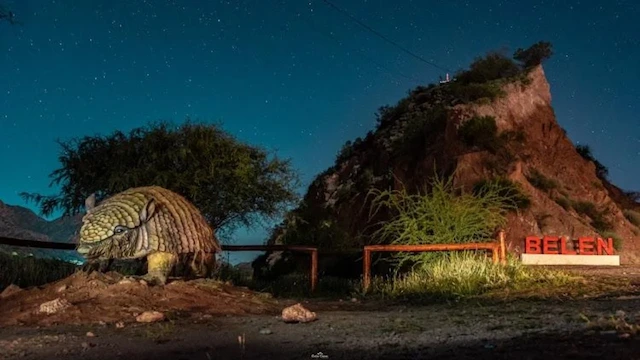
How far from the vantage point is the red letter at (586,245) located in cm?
1889

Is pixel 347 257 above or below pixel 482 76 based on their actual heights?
below

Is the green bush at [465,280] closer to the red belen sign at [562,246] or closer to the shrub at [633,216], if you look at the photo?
A: the red belen sign at [562,246]

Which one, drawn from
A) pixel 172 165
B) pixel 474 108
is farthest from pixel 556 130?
pixel 172 165

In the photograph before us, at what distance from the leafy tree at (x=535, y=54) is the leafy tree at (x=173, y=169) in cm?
1780

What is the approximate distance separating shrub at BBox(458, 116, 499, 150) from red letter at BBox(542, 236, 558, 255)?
458 centimetres

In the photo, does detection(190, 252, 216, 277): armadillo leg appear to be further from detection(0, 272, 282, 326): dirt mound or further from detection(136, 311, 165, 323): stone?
detection(136, 311, 165, 323): stone

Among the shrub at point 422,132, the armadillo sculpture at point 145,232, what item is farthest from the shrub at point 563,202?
the armadillo sculpture at point 145,232

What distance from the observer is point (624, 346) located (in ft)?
11.9

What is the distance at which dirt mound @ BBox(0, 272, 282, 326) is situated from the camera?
646 centimetres

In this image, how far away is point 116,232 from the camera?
7.56 m

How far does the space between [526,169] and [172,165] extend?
1316 centimetres

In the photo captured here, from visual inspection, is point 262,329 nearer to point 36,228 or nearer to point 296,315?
point 296,315

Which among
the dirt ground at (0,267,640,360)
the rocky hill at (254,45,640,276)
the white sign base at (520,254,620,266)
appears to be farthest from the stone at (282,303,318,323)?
the white sign base at (520,254,620,266)

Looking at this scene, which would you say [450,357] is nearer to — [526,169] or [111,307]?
[111,307]
